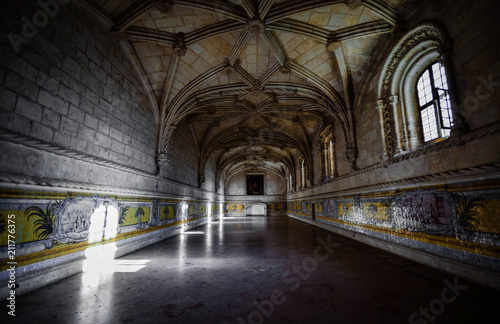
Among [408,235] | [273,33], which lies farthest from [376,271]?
A: [273,33]

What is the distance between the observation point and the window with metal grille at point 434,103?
4391mm

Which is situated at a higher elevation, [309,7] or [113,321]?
[309,7]

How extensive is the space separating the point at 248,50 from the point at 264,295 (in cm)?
683

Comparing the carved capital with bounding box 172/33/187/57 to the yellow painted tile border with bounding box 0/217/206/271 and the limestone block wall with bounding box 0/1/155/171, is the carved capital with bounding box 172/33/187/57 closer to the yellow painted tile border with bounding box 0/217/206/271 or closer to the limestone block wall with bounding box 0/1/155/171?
the limestone block wall with bounding box 0/1/155/171

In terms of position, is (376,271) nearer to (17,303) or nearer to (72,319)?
(72,319)

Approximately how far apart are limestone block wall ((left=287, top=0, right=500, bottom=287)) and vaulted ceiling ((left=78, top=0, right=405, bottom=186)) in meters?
1.10

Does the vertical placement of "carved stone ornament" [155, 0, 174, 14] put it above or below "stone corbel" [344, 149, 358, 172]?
above

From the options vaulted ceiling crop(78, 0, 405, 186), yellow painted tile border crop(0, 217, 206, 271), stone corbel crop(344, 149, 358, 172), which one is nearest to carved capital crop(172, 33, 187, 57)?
vaulted ceiling crop(78, 0, 405, 186)

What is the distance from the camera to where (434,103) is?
186 inches

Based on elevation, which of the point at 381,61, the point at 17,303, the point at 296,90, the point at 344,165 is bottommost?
the point at 17,303

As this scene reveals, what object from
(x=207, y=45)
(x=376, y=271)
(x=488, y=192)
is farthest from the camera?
(x=207, y=45)

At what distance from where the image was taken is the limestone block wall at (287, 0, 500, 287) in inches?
128

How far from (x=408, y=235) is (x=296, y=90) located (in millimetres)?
6352

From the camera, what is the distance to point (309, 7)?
17.4ft
